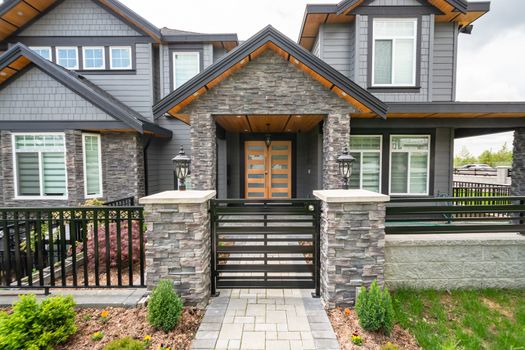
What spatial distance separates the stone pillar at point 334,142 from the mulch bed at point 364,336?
3339 mm

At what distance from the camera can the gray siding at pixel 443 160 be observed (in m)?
7.71

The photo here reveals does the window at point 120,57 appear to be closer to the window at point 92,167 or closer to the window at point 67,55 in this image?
the window at point 67,55

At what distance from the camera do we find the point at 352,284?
139 inches

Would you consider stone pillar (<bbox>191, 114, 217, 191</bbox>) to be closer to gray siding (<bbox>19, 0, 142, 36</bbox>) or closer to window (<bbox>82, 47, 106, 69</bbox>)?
window (<bbox>82, 47, 106, 69</bbox>)

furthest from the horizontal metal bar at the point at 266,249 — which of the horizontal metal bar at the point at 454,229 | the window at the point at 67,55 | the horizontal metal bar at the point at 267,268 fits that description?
the window at the point at 67,55

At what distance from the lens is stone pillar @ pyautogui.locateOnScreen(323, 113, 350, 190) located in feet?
19.6

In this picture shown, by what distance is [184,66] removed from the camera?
9.31 metres

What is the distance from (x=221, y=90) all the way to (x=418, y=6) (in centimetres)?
629

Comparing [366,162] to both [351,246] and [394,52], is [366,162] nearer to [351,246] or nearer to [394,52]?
[394,52]

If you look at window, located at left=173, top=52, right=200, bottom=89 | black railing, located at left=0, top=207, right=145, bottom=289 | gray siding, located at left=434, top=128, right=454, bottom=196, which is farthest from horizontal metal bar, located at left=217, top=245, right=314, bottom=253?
window, located at left=173, top=52, right=200, bottom=89

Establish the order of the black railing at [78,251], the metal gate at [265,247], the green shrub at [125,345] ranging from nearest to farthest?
the green shrub at [125,345] → the black railing at [78,251] → the metal gate at [265,247]

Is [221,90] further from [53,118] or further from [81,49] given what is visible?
[81,49]

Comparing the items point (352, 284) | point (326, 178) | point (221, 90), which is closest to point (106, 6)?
point (221, 90)

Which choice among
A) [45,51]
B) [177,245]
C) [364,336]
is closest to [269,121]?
[177,245]
